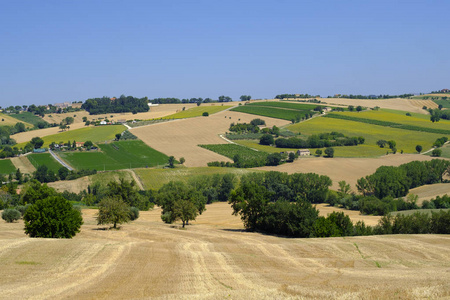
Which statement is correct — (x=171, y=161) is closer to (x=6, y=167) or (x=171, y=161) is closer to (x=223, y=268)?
(x=6, y=167)

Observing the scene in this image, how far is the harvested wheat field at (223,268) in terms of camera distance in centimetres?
3347

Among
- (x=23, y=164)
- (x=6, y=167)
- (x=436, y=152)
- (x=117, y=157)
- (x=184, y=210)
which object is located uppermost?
(x=436, y=152)

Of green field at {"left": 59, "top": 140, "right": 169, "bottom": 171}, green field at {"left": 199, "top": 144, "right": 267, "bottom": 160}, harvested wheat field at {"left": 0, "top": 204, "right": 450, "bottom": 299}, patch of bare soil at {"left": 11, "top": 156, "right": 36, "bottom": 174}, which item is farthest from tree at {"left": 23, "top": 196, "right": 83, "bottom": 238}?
green field at {"left": 199, "top": 144, "right": 267, "bottom": 160}

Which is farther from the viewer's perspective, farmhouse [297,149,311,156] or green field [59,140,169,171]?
farmhouse [297,149,311,156]

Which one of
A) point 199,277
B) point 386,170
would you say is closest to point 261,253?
point 199,277

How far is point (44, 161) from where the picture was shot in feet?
506

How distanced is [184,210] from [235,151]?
9721 cm

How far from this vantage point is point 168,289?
112 feet

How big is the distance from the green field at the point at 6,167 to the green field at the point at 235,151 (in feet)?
206

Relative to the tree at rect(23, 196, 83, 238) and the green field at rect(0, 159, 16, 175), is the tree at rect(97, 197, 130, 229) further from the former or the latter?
the green field at rect(0, 159, 16, 175)

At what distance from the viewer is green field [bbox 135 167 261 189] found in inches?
5305

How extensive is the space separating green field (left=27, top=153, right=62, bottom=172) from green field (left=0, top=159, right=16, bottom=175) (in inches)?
228

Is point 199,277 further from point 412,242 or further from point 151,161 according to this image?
point 151,161

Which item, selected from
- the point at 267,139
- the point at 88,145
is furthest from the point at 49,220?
the point at 267,139
